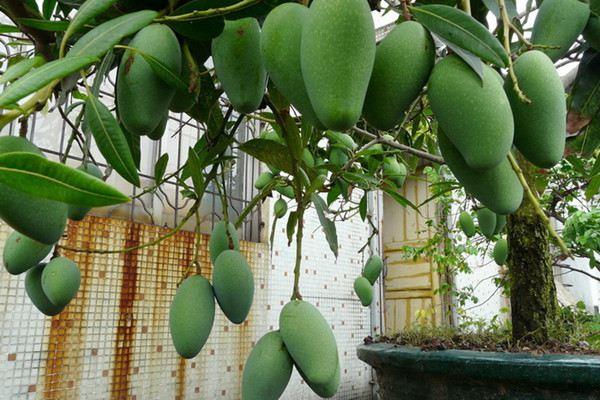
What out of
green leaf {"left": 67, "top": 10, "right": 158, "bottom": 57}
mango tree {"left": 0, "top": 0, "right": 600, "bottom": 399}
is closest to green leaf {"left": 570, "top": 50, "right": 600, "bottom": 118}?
mango tree {"left": 0, "top": 0, "right": 600, "bottom": 399}

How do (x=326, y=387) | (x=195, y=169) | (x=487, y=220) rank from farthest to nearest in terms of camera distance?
(x=487, y=220) < (x=195, y=169) < (x=326, y=387)

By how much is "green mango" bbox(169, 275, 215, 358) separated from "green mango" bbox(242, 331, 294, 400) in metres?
0.06

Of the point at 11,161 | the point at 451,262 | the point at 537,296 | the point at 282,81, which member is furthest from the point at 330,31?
the point at 451,262

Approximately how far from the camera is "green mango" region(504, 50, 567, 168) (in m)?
0.29

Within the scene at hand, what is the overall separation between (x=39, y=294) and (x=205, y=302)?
0.76ft

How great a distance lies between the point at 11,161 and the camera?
213 mm

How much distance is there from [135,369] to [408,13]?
1.53 meters

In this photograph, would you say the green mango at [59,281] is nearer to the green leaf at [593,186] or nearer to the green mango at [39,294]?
the green mango at [39,294]

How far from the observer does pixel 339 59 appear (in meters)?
0.25

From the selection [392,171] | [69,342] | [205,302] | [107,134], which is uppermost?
[392,171]

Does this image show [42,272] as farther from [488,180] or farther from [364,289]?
[364,289]

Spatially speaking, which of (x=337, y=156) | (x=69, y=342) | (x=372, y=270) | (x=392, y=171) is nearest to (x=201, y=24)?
(x=337, y=156)

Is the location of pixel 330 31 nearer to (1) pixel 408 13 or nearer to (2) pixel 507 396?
(1) pixel 408 13

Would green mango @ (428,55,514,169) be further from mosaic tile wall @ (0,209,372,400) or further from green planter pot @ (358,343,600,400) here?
mosaic tile wall @ (0,209,372,400)
